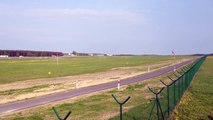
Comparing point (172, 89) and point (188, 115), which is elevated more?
point (172, 89)

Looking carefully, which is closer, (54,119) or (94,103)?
(54,119)

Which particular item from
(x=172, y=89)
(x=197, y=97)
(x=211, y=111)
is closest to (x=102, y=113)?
(x=172, y=89)

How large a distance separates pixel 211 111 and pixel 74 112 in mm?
7395

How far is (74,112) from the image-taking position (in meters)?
18.6

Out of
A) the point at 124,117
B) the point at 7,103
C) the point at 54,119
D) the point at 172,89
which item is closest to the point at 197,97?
the point at 172,89

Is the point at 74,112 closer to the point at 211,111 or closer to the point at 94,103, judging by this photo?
the point at 94,103

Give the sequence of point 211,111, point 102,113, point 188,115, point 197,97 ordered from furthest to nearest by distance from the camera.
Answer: point 197,97 → point 102,113 → point 211,111 → point 188,115

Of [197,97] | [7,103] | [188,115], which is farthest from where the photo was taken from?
[7,103]

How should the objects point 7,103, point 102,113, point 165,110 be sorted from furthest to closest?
point 7,103 < point 102,113 < point 165,110

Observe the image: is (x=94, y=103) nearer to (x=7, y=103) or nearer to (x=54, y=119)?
(x=54, y=119)

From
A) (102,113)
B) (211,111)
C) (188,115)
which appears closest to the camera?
(188,115)

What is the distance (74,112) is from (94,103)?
3.73m

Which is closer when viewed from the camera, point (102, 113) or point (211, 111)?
point (211, 111)

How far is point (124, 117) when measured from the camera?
1530cm
